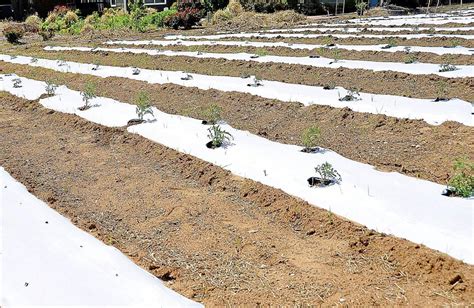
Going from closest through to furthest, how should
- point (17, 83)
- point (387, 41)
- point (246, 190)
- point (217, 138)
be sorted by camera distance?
point (246, 190), point (217, 138), point (17, 83), point (387, 41)

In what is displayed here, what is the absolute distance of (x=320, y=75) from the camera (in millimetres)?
9188

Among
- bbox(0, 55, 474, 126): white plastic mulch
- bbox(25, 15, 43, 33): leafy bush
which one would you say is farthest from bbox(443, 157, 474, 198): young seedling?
bbox(25, 15, 43, 33): leafy bush

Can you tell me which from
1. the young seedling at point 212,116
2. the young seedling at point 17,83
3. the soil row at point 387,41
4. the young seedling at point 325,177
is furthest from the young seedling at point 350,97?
the young seedling at point 17,83

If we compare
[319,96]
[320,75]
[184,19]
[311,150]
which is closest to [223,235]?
[311,150]

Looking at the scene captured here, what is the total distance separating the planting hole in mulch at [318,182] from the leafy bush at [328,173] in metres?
0.02

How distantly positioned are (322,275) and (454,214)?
106 centimetres

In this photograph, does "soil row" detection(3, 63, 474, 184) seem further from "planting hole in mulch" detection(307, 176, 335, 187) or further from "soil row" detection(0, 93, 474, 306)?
"soil row" detection(0, 93, 474, 306)

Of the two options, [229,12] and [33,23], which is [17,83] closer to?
[229,12]

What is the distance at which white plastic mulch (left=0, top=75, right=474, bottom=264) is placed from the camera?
326cm

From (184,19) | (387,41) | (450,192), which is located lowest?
(450,192)

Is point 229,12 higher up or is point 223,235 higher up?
point 229,12

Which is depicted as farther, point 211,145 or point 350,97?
point 350,97

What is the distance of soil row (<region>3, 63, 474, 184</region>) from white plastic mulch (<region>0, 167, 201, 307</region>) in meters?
2.52

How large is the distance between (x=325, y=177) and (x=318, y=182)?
0.29ft
